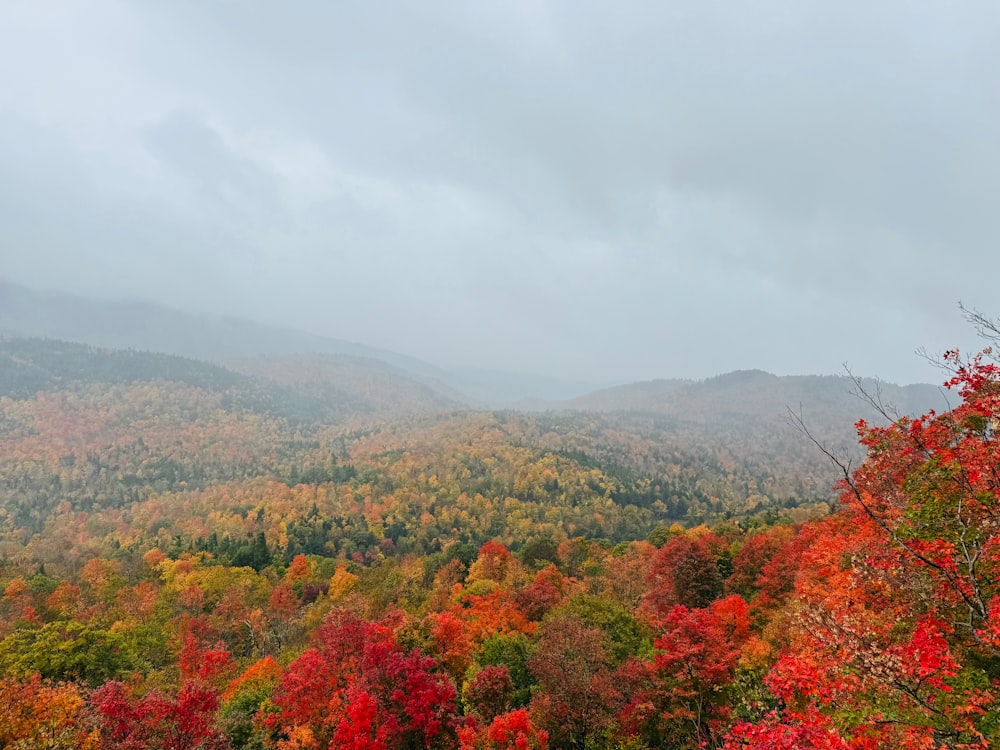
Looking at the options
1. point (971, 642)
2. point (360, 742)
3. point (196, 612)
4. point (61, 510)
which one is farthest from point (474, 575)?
point (61, 510)

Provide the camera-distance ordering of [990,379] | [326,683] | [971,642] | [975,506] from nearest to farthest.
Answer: [975,506] < [971,642] < [990,379] < [326,683]

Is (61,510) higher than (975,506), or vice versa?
(975,506)

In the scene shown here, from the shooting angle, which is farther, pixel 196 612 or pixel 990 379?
pixel 196 612

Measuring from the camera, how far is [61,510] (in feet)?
575

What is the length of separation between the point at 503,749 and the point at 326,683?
15.3 m

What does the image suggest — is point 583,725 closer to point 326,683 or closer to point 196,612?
point 326,683

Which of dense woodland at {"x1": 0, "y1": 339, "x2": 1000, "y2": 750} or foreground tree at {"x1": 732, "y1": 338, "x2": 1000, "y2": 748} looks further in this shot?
dense woodland at {"x1": 0, "y1": 339, "x2": 1000, "y2": 750}

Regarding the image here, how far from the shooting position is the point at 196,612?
78.3 meters

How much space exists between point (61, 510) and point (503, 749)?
214662 mm

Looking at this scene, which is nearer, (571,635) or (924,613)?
(924,613)

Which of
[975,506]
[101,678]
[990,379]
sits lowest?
[101,678]

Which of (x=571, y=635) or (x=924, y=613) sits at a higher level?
(x=924, y=613)

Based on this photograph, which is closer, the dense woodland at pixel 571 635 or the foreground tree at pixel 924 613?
the foreground tree at pixel 924 613

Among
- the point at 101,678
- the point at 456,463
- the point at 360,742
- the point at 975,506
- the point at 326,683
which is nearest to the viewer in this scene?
the point at 975,506
